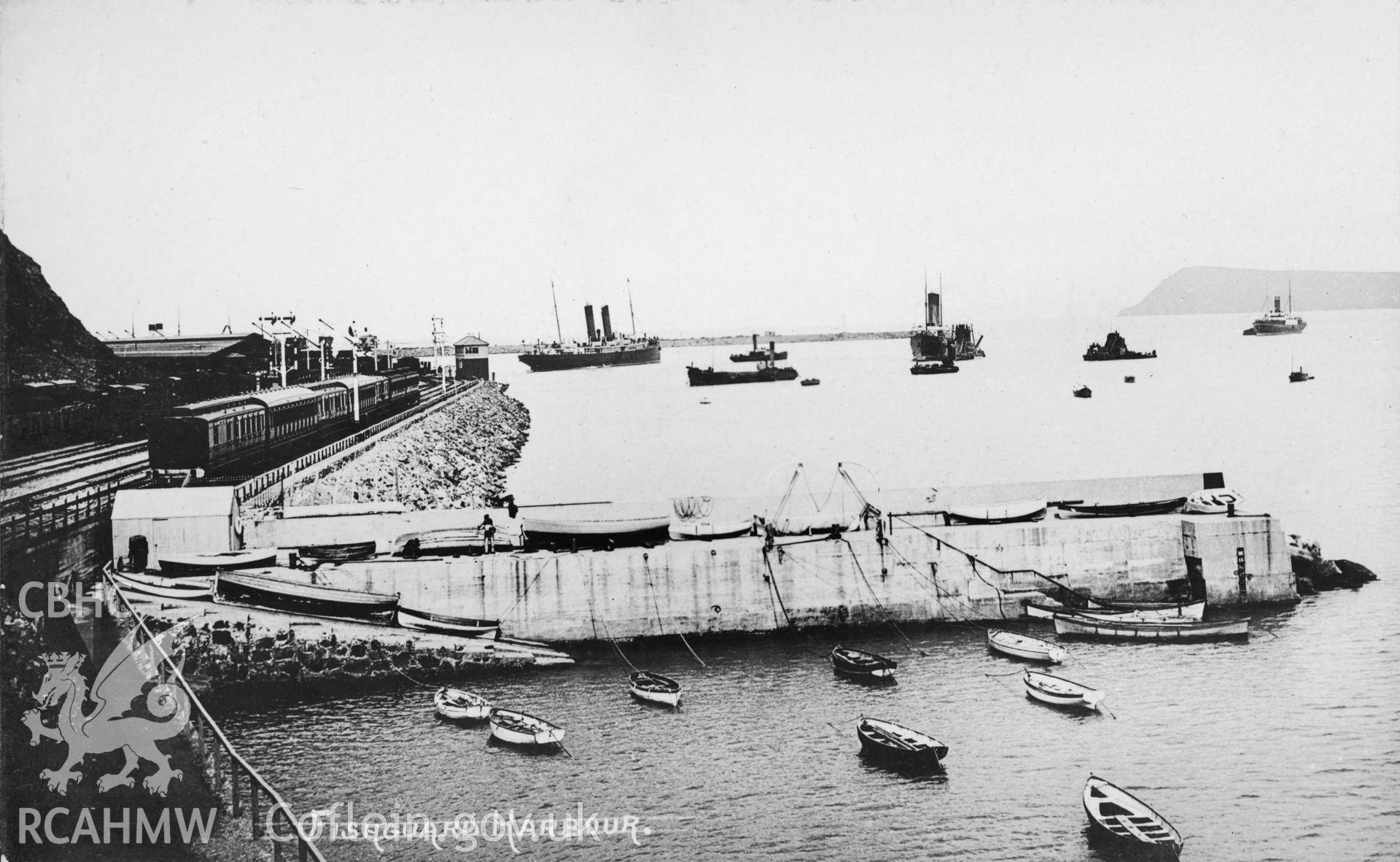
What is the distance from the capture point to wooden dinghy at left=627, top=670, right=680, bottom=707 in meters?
18.4

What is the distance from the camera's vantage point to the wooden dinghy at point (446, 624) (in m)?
21.0

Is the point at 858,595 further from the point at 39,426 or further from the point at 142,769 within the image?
the point at 39,426

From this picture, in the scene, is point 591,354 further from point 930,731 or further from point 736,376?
point 930,731

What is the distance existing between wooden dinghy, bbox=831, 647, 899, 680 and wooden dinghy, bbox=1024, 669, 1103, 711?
289 centimetres

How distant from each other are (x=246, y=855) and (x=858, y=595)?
14.7 m

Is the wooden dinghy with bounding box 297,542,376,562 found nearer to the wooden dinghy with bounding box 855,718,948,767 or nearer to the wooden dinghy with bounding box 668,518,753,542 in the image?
the wooden dinghy with bounding box 668,518,753,542

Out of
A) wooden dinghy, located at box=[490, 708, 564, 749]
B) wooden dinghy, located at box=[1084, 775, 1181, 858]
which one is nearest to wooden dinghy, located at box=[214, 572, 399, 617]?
wooden dinghy, located at box=[490, 708, 564, 749]

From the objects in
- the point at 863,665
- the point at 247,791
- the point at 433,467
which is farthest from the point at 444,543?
the point at 433,467

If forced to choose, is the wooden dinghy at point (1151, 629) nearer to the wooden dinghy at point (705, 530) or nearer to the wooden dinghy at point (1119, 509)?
the wooden dinghy at point (1119, 509)

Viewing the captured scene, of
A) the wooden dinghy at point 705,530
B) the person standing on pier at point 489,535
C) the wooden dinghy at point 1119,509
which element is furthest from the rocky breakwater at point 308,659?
the wooden dinghy at point 1119,509

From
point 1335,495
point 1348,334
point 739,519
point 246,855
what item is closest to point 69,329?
point 246,855

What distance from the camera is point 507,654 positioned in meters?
20.6

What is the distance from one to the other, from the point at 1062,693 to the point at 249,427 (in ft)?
79.2

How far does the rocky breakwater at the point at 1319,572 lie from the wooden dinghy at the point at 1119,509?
3.46 metres
